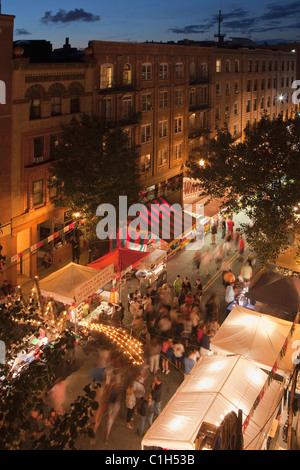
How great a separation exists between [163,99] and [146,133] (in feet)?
11.6

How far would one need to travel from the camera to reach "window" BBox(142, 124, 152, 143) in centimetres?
3291

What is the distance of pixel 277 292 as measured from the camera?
18797mm

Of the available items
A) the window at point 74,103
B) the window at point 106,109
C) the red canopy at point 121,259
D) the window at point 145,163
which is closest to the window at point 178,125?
the window at point 145,163

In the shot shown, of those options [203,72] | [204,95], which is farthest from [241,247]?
[203,72]

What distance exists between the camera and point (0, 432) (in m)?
7.28

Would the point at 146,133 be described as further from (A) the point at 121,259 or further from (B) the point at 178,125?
(A) the point at 121,259

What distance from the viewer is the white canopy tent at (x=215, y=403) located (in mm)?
10398

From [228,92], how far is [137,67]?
16859 mm

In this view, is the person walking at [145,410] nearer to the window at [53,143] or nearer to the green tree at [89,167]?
the green tree at [89,167]

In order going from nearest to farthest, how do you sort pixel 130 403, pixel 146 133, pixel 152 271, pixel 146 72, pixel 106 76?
pixel 130 403
pixel 152 271
pixel 106 76
pixel 146 72
pixel 146 133

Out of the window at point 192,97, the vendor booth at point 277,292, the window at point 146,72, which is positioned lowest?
the vendor booth at point 277,292

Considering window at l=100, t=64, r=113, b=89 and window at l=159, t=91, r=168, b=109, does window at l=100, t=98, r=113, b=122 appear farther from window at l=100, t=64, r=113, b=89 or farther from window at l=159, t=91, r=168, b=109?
window at l=159, t=91, r=168, b=109

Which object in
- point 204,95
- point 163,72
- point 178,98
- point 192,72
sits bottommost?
point 178,98

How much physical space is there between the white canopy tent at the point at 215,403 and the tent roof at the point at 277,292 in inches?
228
